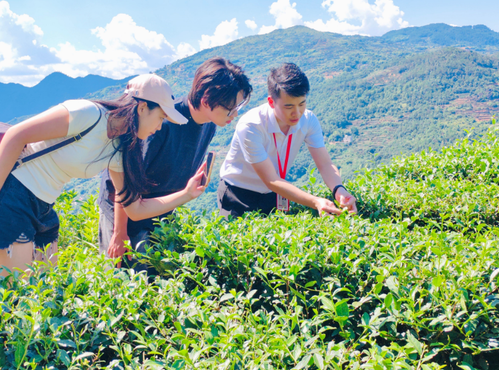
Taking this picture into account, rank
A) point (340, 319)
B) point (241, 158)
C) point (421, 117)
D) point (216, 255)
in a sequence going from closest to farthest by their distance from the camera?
point (340, 319), point (216, 255), point (241, 158), point (421, 117)

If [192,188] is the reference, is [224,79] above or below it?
above

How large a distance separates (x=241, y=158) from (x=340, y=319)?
2185 mm

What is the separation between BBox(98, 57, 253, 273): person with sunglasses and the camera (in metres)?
2.66

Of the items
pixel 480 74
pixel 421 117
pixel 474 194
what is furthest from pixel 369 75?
pixel 474 194

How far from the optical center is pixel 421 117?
95375 millimetres

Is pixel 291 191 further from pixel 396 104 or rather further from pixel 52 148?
pixel 396 104

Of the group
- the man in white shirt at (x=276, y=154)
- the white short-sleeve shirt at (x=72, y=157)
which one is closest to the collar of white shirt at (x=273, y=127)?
the man in white shirt at (x=276, y=154)

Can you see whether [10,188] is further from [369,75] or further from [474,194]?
[369,75]

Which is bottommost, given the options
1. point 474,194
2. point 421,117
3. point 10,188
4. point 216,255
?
point 421,117

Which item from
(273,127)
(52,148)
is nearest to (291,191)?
(273,127)

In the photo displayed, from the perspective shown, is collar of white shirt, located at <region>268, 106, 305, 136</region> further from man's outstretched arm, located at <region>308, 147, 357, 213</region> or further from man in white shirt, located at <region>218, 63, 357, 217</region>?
man's outstretched arm, located at <region>308, 147, 357, 213</region>

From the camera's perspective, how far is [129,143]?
7.41ft

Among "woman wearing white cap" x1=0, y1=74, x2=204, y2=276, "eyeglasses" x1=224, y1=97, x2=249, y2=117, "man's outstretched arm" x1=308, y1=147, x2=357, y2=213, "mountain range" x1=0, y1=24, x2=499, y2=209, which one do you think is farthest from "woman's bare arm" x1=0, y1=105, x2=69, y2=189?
"mountain range" x1=0, y1=24, x2=499, y2=209

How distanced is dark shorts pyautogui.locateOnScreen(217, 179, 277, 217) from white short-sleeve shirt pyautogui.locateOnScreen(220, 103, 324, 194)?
0.09m
